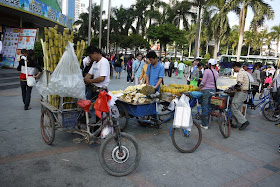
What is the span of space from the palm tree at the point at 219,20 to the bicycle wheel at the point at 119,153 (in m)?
23.0

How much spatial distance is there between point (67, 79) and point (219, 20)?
2383cm

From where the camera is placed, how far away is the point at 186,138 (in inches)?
170

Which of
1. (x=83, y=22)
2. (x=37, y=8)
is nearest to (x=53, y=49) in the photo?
(x=37, y=8)

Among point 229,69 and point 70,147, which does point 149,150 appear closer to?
point 70,147

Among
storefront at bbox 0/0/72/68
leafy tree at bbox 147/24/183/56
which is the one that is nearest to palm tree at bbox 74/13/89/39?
leafy tree at bbox 147/24/183/56

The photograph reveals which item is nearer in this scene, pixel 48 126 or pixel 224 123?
pixel 48 126

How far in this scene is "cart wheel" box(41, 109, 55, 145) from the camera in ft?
12.9

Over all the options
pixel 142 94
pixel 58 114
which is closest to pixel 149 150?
pixel 142 94

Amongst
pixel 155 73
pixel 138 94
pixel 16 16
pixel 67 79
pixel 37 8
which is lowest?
pixel 138 94

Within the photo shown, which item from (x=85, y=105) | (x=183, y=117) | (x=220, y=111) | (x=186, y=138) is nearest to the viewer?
(x=85, y=105)

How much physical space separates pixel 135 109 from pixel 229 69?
25.7 m

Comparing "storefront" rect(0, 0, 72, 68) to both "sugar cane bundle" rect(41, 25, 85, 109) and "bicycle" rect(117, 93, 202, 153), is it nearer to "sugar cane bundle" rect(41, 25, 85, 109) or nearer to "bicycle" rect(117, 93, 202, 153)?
"sugar cane bundle" rect(41, 25, 85, 109)

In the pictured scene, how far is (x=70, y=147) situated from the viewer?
13.6ft

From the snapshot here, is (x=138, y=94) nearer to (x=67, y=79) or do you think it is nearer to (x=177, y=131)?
(x=177, y=131)
